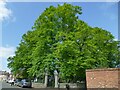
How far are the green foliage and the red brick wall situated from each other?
10.1 metres

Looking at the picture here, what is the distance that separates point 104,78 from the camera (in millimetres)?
20453

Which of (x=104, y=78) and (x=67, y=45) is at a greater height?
(x=67, y=45)

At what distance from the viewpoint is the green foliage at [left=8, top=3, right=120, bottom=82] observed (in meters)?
32.0

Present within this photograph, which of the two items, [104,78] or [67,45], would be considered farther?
[67,45]

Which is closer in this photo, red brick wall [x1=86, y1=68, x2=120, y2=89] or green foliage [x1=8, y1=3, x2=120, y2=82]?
red brick wall [x1=86, y1=68, x2=120, y2=89]

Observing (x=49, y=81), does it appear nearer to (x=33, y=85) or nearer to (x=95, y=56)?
(x=33, y=85)

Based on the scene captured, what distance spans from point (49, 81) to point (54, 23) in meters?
12.7

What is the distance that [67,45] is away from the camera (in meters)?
31.4

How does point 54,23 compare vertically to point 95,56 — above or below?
above

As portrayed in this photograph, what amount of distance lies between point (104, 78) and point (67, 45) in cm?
1147

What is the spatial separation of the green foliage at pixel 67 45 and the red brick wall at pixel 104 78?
33.1 ft

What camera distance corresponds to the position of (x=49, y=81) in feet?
146

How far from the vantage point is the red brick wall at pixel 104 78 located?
1961 cm

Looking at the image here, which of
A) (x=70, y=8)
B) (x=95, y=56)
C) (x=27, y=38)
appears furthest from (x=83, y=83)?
(x=27, y=38)
